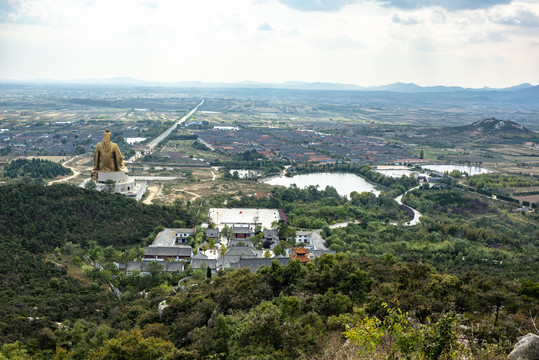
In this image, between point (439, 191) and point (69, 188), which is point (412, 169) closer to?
point (439, 191)

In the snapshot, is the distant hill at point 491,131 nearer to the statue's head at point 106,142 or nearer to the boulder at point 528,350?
the statue's head at point 106,142

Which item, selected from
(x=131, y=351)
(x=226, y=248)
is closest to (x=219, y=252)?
(x=226, y=248)

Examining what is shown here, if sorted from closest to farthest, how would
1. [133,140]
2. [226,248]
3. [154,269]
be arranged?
[154,269] → [226,248] → [133,140]

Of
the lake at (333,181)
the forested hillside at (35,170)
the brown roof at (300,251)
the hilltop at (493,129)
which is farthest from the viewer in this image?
the hilltop at (493,129)

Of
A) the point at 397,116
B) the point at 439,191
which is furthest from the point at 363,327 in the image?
the point at 397,116

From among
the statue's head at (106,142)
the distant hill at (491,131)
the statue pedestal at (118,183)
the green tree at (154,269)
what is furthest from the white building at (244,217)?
the distant hill at (491,131)

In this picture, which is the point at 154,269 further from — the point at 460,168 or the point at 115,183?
the point at 460,168
